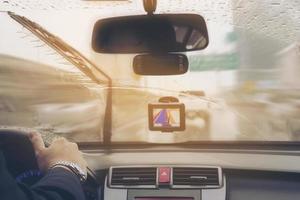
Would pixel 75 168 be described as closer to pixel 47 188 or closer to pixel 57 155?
pixel 57 155

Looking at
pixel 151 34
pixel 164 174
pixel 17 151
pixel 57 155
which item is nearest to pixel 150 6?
pixel 151 34

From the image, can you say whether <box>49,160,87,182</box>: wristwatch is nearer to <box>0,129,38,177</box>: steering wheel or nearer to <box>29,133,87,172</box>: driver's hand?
<box>29,133,87,172</box>: driver's hand

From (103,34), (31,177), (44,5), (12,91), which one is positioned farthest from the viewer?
(12,91)

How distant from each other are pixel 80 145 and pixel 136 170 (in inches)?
19.0

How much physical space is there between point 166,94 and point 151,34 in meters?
0.68

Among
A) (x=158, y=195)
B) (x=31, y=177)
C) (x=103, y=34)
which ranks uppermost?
(x=103, y=34)

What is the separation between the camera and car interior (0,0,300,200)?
13.6ft

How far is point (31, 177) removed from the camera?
2.93 meters

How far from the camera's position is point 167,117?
434 centimetres

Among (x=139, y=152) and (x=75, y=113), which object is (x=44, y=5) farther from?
(x=139, y=152)

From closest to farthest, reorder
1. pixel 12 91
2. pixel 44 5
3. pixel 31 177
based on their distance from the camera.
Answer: pixel 31 177 < pixel 44 5 < pixel 12 91

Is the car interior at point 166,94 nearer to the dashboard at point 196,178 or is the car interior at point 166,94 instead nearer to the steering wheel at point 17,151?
the dashboard at point 196,178

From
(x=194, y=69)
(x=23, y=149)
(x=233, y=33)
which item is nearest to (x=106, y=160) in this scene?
(x=194, y=69)

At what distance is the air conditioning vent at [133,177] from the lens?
13.8 feet
